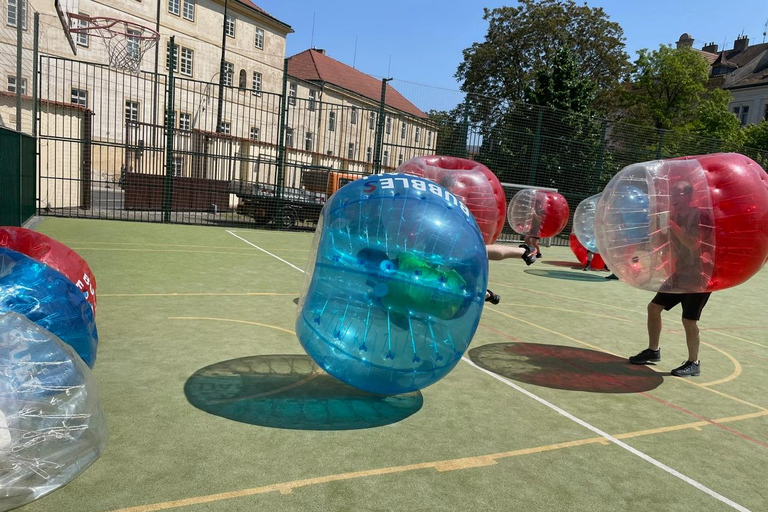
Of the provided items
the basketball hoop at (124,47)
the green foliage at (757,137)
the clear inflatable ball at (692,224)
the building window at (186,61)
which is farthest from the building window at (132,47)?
the green foliage at (757,137)

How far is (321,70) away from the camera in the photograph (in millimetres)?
48219

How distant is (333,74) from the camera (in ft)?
164

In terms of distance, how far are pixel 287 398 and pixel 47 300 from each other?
173cm

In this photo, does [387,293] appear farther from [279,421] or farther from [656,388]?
[656,388]

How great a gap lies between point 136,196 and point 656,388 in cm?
1781

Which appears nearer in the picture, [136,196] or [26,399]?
[26,399]

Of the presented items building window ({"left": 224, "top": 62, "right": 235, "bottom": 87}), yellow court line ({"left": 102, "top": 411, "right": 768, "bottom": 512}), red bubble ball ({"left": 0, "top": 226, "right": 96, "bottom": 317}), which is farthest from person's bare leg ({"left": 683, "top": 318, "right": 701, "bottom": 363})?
building window ({"left": 224, "top": 62, "right": 235, "bottom": 87})

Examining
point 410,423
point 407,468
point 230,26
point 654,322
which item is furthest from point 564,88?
point 407,468

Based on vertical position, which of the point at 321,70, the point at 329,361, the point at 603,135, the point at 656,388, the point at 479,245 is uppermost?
the point at 321,70

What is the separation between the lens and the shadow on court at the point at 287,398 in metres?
3.81

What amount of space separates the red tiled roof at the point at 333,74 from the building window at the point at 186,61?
35.4ft

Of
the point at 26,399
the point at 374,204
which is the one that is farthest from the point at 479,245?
the point at 26,399

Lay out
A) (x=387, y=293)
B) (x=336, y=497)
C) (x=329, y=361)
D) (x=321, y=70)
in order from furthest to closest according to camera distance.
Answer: (x=321, y=70)
(x=329, y=361)
(x=387, y=293)
(x=336, y=497)

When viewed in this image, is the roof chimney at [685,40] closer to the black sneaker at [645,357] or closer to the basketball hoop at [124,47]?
the basketball hoop at [124,47]
